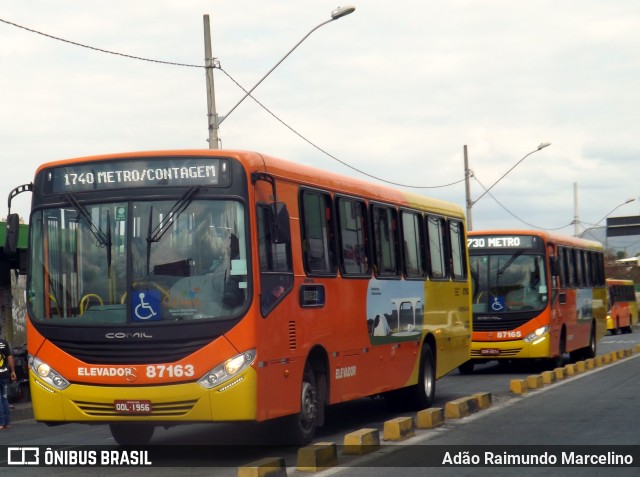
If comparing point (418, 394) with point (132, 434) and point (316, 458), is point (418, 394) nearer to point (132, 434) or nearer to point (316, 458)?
point (132, 434)

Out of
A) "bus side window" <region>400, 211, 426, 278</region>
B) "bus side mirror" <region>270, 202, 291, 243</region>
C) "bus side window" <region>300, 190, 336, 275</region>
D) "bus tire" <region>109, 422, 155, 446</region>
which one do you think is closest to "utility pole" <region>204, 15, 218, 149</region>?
"bus side window" <region>400, 211, 426, 278</region>

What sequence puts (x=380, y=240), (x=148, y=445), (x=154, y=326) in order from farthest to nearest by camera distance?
1. (x=380, y=240)
2. (x=148, y=445)
3. (x=154, y=326)

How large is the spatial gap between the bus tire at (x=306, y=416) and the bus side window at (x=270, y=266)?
3.72 ft

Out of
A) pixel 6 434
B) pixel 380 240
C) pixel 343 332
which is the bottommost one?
pixel 6 434

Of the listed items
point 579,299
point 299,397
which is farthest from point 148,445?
point 579,299

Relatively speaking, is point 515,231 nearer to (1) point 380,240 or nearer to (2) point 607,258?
(1) point 380,240

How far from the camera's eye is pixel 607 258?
105 m

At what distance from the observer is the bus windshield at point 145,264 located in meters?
11.1

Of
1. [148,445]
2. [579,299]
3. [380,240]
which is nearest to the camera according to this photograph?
[148,445]

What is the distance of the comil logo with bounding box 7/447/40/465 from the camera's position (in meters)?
12.4

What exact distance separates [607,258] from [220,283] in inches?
3855

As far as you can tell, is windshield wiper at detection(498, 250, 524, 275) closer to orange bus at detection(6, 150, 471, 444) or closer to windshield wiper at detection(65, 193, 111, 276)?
orange bus at detection(6, 150, 471, 444)

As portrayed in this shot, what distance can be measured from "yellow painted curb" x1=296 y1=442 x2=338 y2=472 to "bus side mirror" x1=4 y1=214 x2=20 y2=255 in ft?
11.1

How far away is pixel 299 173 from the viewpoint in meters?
13.0
